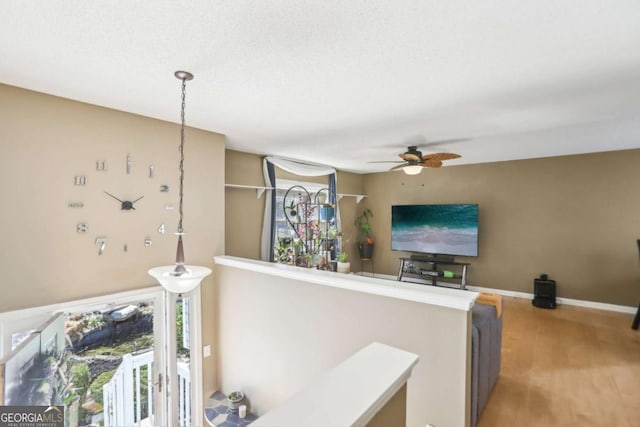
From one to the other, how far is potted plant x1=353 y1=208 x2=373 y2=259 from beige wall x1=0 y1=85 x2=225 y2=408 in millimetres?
4188

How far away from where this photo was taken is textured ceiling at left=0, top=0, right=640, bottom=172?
142 cm

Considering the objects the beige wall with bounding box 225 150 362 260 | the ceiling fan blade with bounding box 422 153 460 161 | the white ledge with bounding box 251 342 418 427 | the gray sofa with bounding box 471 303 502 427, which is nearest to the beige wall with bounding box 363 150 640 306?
the ceiling fan blade with bounding box 422 153 460 161

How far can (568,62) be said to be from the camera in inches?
74.2

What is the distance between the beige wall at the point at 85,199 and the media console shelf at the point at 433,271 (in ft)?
14.0

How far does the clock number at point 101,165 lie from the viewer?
2.62m

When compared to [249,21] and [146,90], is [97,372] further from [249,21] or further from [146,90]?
[249,21]

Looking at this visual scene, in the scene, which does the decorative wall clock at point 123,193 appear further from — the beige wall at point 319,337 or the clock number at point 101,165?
the beige wall at point 319,337

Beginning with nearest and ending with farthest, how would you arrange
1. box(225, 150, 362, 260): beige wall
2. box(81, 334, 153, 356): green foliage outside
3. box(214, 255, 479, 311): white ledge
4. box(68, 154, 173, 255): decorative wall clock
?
box(214, 255, 479, 311): white ledge
box(68, 154, 173, 255): decorative wall clock
box(81, 334, 153, 356): green foliage outside
box(225, 150, 362, 260): beige wall

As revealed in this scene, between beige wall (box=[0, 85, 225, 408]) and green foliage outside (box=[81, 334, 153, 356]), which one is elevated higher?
beige wall (box=[0, 85, 225, 408])

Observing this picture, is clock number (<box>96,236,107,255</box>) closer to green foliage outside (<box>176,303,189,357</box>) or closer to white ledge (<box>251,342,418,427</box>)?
green foliage outside (<box>176,303,189,357</box>)

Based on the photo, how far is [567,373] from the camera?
9.84 feet

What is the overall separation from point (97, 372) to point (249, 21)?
3148 mm

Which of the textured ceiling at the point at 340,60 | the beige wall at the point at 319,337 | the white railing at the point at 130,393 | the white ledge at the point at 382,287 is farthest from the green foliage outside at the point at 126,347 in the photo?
the textured ceiling at the point at 340,60

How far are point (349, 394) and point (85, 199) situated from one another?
2770mm
